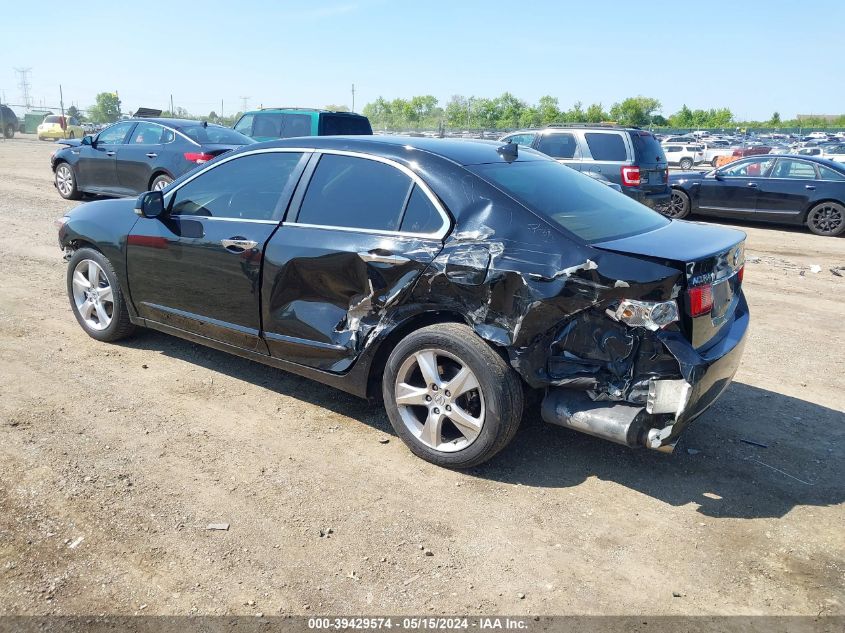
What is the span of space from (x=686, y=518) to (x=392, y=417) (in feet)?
5.27

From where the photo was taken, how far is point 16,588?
9.14ft

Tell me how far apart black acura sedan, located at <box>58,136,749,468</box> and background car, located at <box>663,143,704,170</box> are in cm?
3506

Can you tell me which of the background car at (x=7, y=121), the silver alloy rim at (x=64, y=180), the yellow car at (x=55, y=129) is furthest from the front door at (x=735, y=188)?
the background car at (x=7, y=121)

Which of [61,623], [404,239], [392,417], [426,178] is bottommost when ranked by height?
[61,623]

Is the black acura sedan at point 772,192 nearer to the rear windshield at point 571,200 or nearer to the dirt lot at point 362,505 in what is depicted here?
the dirt lot at point 362,505

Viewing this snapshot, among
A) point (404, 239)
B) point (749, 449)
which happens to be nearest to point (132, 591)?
point (404, 239)

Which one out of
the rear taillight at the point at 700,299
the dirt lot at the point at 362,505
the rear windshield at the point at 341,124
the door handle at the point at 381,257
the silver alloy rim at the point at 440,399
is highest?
the rear windshield at the point at 341,124

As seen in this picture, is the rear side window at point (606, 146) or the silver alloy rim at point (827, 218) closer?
the rear side window at point (606, 146)

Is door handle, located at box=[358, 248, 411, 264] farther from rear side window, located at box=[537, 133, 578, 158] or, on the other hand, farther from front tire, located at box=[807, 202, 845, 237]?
front tire, located at box=[807, 202, 845, 237]

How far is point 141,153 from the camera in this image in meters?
12.2

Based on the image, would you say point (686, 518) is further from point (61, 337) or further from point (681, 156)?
point (681, 156)

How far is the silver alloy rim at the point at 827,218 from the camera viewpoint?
12586mm

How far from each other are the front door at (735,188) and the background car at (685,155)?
23.7 meters

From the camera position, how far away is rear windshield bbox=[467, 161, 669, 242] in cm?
371
